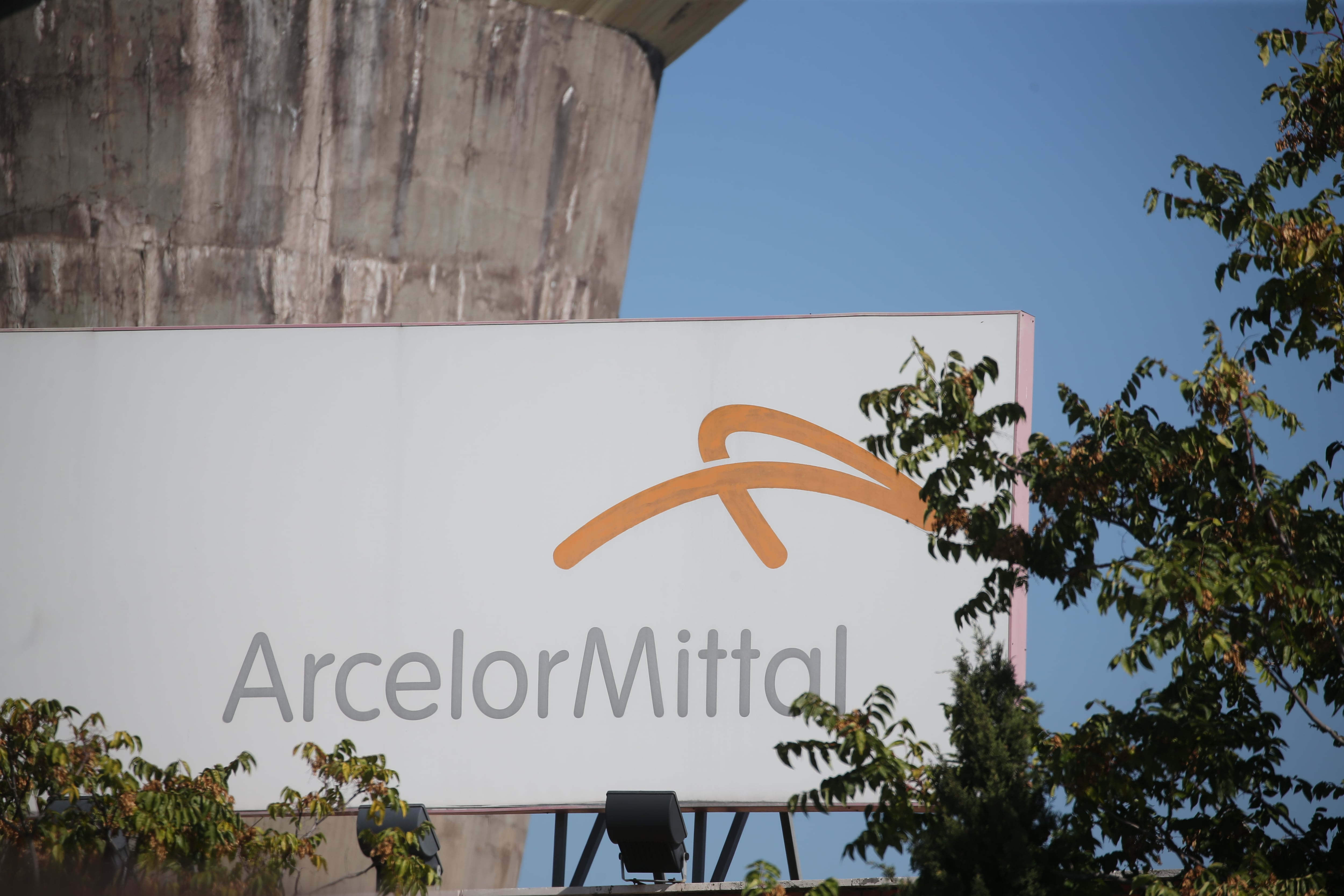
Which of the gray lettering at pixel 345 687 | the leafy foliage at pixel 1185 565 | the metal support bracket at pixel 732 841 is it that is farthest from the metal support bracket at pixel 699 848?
the leafy foliage at pixel 1185 565

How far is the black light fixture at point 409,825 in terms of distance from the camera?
30.6 ft

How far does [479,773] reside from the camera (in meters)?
10.3

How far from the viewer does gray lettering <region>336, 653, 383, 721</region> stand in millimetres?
10492

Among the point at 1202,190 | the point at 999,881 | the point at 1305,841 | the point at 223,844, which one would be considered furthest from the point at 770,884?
the point at 1202,190

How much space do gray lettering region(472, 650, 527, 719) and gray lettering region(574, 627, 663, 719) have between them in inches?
19.0

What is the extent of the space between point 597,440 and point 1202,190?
619cm

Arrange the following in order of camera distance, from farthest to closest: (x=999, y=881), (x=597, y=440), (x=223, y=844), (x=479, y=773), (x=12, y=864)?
(x=597, y=440)
(x=479, y=773)
(x=12, y=864)
(x=223, y=844)
(x=999, y=881)

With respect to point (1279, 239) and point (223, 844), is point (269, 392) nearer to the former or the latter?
point (223, 844)

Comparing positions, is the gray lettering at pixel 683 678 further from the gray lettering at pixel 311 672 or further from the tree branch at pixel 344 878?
the gray lettering at pixel 311 672

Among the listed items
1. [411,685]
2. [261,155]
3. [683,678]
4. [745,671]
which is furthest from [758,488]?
[261,155]

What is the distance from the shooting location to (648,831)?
32.0 feet

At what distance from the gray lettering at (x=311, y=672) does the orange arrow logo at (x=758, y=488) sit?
7.11 feet

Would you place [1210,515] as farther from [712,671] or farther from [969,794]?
[712,671]

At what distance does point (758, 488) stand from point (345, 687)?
13.1ft
